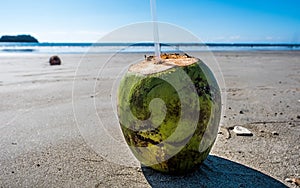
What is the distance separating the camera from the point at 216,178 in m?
2.00

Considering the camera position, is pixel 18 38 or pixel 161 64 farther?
pixel 18 38

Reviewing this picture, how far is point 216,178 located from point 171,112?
658 millimetres

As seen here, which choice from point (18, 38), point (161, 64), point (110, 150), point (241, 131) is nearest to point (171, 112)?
point (161, 64)

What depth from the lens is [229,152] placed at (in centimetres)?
248

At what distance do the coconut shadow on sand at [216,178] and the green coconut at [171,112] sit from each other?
8cm

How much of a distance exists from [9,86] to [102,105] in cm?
281

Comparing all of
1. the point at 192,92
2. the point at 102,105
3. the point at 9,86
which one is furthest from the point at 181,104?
the point at 9,86

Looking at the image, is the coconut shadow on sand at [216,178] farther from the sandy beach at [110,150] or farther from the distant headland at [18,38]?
the distant headland at [18,38]

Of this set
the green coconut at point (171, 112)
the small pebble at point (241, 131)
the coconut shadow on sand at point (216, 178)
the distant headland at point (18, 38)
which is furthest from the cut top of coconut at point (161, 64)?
the distant headland at point (18, 38)

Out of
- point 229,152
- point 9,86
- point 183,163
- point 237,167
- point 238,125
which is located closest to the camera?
point 183,163

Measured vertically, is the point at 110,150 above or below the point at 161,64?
below

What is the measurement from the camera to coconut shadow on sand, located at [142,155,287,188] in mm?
1914

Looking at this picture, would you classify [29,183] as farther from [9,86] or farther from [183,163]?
[9,86]

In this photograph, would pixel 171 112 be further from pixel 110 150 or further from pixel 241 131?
pixel 241 131
